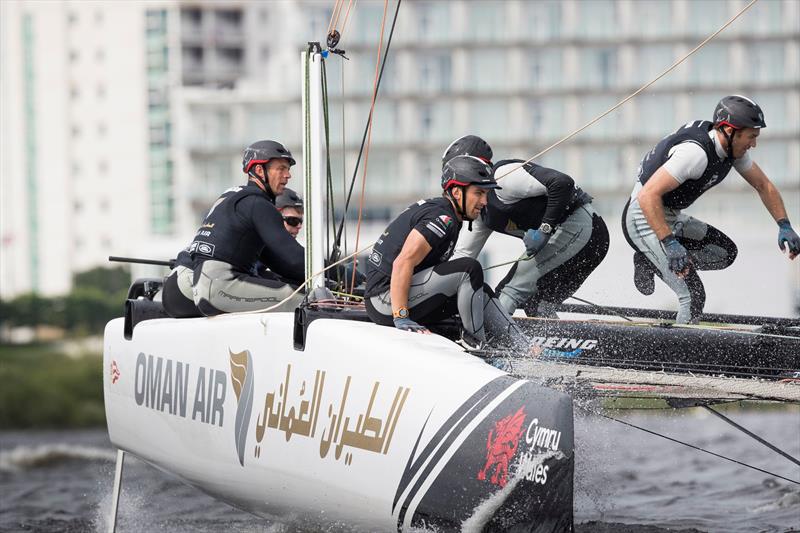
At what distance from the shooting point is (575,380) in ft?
17.0

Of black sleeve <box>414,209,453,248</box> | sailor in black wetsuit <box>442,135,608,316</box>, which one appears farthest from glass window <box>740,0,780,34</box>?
black sleeve <box>414,209,453,248</box>

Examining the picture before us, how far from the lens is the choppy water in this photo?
7.34 meters

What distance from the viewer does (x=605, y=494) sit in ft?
29.3

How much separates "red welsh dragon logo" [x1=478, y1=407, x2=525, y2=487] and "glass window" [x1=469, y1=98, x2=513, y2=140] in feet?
152

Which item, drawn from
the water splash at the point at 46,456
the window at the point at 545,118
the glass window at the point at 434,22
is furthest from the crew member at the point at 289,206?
the glass window at the point at 434,22

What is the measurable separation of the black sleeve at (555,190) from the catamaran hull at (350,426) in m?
1.55

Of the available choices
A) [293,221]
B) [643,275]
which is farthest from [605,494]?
[293,221]

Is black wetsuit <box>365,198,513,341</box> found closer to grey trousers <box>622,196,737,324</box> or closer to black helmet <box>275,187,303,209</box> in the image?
grey trousers <box>622,196,737,324</box>

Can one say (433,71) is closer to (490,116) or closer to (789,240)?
(490,116)

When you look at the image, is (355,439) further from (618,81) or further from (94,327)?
Result: (618,81)

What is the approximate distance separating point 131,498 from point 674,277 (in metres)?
4.61

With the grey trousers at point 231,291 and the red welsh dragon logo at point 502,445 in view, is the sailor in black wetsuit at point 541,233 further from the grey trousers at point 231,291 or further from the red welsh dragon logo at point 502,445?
the red welsh dragon logo at point 502,445

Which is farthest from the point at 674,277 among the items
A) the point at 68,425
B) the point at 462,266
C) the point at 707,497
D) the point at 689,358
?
the point at 68,425

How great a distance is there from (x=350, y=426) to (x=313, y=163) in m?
1.48
